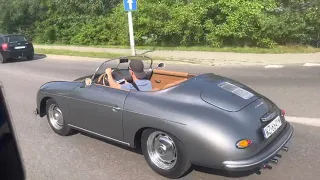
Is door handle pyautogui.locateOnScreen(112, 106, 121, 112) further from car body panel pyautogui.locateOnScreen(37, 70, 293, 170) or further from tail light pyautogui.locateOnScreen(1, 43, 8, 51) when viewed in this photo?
tail light pyautogui.locateOnScreen(1, 43, 8, 51)

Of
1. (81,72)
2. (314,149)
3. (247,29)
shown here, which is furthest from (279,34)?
(314,149)

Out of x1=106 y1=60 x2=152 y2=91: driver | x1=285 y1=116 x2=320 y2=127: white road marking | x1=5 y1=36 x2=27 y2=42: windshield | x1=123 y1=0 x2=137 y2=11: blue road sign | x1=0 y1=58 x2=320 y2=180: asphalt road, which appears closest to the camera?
x1=0 y1=58 x2=320 y2=180: asphalt road

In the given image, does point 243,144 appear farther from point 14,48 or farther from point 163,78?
point 14,48

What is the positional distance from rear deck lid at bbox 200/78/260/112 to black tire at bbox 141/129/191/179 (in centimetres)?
59

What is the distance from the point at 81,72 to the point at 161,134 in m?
8.74

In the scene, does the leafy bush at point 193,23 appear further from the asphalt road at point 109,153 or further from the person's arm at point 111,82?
the person's arm at point 111,82

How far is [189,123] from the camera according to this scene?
356 centimetres

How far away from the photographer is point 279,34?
15.2 metres

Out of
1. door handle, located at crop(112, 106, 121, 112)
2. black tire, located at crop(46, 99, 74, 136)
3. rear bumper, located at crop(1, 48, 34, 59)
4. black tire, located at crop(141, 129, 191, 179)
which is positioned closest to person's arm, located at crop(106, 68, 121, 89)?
door handle, located at crop(112, 106, 121, 112)

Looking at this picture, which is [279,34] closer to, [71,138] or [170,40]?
[170,40]

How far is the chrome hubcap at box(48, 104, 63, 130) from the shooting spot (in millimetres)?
5449

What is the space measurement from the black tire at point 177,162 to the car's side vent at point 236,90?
934 mm

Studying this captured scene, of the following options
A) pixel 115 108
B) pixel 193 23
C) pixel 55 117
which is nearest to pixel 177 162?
pixel 115 108

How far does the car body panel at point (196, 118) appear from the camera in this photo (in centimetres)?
344
